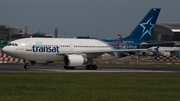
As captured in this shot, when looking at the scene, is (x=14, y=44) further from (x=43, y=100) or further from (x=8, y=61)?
(x=43, y=100)

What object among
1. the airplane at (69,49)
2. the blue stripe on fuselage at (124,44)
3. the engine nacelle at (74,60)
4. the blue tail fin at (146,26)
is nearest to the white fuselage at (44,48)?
the airplane at (69,49)

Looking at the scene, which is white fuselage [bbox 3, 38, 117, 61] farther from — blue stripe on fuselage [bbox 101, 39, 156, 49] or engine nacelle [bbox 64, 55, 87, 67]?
Answer: blue stripe on fuselage [bbox 101, 39, 156, 49]

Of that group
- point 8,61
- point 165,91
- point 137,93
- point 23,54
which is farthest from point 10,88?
point 8,61

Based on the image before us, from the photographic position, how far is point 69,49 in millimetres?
49688

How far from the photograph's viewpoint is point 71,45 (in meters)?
49.9

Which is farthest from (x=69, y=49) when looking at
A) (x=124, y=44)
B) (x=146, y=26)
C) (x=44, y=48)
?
(x=146, y=26)

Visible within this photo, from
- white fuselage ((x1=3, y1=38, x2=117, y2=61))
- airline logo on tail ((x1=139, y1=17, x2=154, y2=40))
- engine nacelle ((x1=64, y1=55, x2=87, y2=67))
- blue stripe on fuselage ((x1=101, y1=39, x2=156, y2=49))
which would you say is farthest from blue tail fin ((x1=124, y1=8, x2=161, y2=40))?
engine nacelle ((x1=64, y1=55, x2=87, y2=67))

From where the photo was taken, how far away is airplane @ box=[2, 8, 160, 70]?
47.2 m

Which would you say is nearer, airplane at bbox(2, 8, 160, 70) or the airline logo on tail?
airplane at bbox(2, 8, 160, 70)

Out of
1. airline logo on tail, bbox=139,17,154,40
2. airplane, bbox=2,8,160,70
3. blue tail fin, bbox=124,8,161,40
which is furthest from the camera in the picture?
airline logo on tail, bbox=139,17,154,40

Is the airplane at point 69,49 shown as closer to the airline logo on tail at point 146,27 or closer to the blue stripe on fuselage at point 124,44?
the blue stripe on fuselage at point 124,44

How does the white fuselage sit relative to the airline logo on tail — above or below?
below

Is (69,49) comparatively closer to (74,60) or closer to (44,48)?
(74,60)

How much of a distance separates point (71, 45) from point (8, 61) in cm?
1925
